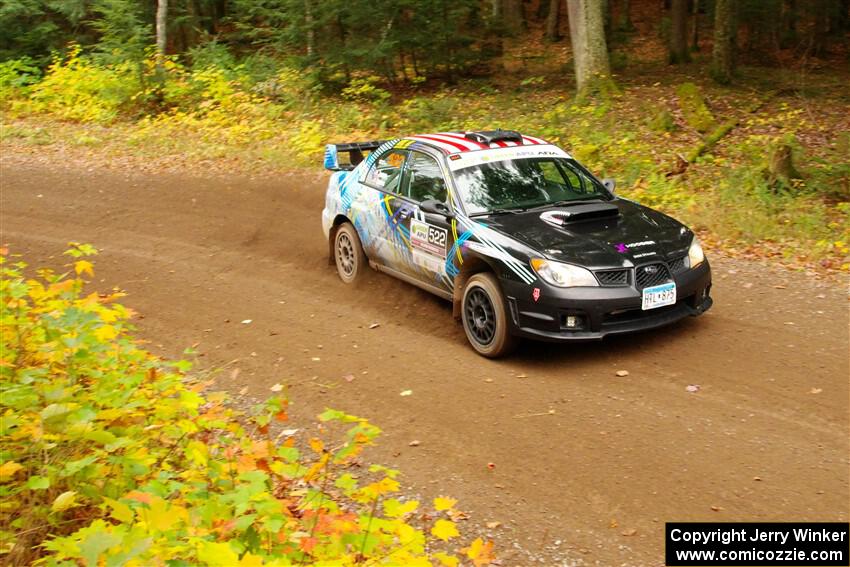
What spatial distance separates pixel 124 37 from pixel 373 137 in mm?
8308

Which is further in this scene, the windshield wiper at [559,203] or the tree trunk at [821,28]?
the tree trunk at [821,28]

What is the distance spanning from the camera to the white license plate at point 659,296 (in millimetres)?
7082

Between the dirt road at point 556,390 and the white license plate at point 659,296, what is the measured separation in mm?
468

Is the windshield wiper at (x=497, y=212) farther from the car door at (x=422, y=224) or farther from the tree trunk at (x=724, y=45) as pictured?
the tree trunk at (x=724, y=45)

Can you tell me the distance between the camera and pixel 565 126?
16141 mm

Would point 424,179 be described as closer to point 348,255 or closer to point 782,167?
point 348,255

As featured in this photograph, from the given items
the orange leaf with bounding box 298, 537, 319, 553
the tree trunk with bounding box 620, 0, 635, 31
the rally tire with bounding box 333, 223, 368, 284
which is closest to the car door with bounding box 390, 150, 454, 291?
the rally tire with bounding box 333, 223, 368, 284

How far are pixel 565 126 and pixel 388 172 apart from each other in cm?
778

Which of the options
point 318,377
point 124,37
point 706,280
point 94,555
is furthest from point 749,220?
point 124,37

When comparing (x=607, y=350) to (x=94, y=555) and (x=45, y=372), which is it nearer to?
(x=45, y=372)

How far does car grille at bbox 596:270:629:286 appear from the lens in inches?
277

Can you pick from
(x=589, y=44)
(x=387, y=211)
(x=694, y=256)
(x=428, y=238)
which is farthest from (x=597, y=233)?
(x=589, y=44)

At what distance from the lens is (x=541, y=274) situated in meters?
7.09

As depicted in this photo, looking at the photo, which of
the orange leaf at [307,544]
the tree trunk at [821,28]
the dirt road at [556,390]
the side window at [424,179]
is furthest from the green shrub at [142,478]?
the tree trunk at [821,28]
